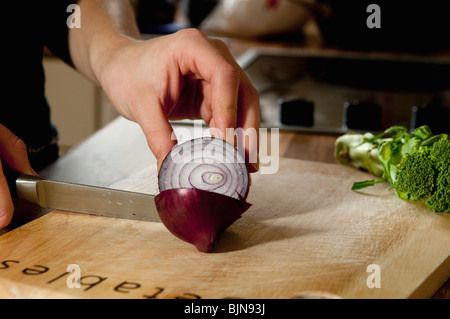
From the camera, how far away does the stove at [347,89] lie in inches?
70.1

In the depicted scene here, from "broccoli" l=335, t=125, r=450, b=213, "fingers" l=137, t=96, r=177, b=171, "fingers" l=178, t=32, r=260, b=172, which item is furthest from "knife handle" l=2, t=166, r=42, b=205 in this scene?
"broccoli" l=335, t=125, r=450, b=213

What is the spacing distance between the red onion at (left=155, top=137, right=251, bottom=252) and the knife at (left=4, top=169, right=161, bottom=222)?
66mm

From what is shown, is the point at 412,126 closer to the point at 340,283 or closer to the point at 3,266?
the point at 340,283

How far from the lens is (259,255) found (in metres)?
1.07

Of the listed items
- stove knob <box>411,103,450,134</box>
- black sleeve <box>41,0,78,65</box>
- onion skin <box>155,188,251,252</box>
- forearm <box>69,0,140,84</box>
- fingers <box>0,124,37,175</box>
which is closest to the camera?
onion skin <box>155,188,251,252</box>

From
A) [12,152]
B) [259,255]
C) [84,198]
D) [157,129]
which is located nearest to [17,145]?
[12,152]

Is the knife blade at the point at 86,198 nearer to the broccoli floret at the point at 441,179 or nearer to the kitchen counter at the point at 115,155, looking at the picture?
the kitchen counter at the point at 115,155

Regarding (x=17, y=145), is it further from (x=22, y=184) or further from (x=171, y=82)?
(x=171, y=82)

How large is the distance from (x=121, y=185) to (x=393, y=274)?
616mm

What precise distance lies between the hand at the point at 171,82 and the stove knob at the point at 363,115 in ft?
1.91

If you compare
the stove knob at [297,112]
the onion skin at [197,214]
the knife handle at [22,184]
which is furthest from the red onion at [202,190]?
the stove knob at [297,112]

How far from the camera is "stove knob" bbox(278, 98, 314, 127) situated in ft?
5.90

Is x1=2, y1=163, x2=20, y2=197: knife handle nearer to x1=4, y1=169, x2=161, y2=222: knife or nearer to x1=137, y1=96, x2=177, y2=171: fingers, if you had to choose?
x1=4, y1=169, x2=161, y2=222: knife
